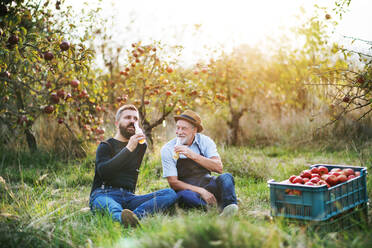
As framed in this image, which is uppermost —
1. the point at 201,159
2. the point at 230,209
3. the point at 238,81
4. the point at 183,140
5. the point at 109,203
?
the point at 238,81

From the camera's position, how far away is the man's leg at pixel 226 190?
3.85 meters

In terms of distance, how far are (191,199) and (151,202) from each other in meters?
0.46

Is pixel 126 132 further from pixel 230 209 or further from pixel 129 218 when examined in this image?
pixel 230 209

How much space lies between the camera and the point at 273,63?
440 inches

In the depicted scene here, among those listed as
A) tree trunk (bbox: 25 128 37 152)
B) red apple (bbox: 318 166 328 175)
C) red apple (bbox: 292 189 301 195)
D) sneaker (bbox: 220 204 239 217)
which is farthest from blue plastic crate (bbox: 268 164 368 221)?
tree trunk (bbox: 25 128 37 152)

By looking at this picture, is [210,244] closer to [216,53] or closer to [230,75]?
[216,53]

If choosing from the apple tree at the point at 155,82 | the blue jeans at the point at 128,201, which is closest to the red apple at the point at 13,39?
the blue jeans at the point at 128,201

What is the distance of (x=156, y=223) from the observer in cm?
317

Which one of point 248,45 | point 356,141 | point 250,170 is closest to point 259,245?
point 250,170

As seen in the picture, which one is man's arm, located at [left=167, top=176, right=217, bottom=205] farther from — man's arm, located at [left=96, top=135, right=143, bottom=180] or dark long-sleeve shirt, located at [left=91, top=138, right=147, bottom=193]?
man's arm, located at [left=96, top=135, right=143, bottom=180]

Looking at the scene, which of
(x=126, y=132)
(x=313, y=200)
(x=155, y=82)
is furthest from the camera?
(x=155, y=82)

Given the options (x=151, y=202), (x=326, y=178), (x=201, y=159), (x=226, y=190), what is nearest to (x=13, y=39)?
(x=151, y=202)

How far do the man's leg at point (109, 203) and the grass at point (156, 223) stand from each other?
0.09m

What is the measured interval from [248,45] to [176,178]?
786cm
